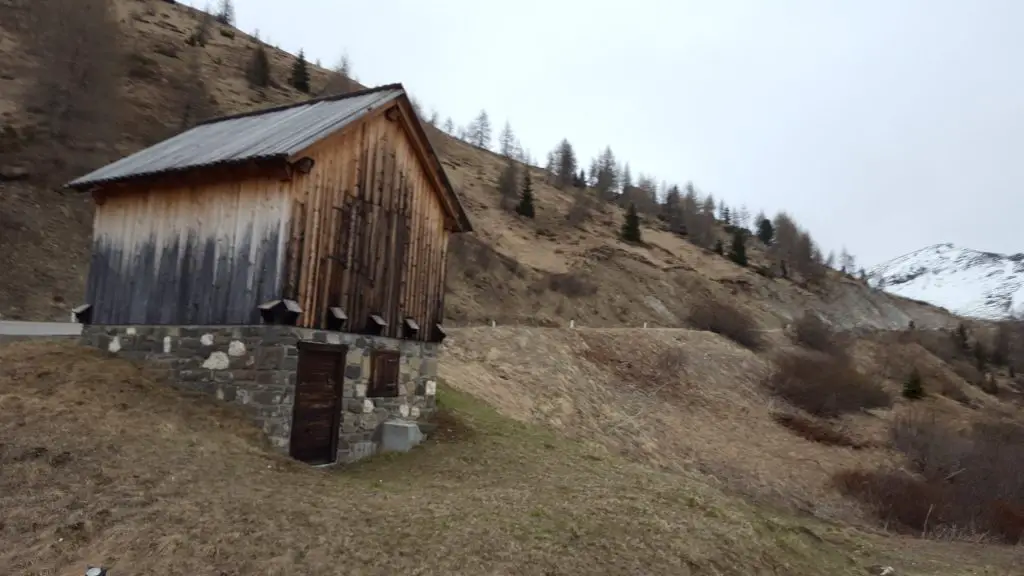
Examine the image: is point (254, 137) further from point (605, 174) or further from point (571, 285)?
point (605, 174)

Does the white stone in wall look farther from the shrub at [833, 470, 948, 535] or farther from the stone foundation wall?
the shrub at [833, 470, 948, 535]

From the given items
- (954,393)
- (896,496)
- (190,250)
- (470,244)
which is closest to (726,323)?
(470,244)

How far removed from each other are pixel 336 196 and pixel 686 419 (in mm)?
17298

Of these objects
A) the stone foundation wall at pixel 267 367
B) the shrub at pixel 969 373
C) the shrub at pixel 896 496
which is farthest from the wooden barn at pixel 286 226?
the shrub at pixel 969 373

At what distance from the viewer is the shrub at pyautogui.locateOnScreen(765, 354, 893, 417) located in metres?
32.2

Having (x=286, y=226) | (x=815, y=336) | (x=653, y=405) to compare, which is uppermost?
(x=286, y=226)

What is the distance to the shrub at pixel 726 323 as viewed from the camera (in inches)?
1559

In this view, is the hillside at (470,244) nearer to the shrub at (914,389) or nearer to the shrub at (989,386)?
the shrub at (914,389)

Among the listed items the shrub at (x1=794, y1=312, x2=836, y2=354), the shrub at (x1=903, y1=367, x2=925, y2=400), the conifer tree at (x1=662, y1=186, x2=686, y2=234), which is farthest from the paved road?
the conifer tree at (x1=662, y1=186, x2=686, y2=234)

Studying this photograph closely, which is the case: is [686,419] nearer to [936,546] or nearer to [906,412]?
[936,546]

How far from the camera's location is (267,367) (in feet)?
36.9

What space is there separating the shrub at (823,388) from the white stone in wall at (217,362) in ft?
88.1

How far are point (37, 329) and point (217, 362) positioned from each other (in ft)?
34.1

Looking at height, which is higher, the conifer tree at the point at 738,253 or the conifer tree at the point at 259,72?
the conifer tree at the point at 259,72
